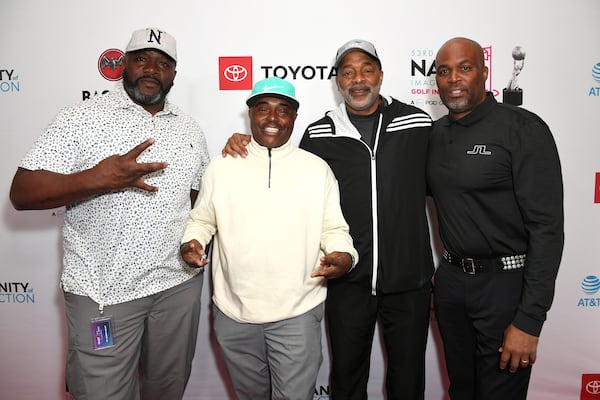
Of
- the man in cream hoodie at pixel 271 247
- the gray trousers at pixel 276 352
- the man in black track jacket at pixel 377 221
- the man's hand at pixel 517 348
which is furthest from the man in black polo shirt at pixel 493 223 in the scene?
the gray trousers at pixel 276 352

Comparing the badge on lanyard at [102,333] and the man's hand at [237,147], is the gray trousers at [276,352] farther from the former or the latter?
the man's hand at [237,147]

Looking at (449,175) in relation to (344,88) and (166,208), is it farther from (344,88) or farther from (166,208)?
(166,208)

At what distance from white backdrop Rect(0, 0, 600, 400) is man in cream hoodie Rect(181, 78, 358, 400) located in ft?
2.07

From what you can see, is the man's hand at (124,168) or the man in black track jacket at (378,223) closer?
the man's hand at (124,168)

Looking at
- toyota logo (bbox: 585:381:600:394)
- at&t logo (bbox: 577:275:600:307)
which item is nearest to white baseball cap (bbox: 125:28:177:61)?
at&t logo (bbox: 577:275:600:307)

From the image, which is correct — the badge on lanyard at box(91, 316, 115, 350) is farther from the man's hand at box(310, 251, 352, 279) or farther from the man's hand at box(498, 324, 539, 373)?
the man's hand at box(498, 324, 539, 373)

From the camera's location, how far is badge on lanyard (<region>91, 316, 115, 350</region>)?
1368mm

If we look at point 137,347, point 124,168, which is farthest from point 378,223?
point 137,347

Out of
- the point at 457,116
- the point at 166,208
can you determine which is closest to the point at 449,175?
the point at 457,116

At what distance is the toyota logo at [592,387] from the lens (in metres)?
2.19

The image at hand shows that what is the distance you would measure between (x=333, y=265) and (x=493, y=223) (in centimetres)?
63

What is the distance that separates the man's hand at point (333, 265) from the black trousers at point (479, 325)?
0.48 metres

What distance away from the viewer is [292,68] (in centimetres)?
203

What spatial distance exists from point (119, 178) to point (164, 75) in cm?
49
